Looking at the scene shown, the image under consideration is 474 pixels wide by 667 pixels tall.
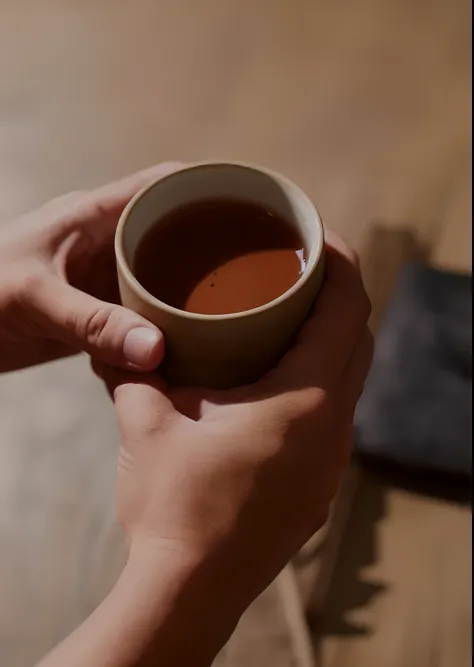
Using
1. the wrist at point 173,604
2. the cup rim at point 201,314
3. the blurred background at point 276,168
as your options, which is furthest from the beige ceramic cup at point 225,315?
the blurred background at point 276,168

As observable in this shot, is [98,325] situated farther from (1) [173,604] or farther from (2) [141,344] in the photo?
(1) [173,604]

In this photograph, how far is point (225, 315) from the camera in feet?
1.62

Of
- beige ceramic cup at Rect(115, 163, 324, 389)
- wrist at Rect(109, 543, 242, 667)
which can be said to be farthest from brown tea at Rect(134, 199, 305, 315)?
wrist at Rect(109, 543, 242, 667)

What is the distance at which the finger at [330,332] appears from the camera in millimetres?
558

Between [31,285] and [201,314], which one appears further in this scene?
[31,285]

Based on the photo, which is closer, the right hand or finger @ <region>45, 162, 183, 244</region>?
the right hand

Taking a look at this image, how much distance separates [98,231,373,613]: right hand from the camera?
521 mm

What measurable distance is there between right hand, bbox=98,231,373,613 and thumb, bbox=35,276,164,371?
3 centimetres

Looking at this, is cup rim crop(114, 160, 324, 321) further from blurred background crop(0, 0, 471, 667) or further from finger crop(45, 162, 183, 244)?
blurred background crop(0, 0, 471, 667)

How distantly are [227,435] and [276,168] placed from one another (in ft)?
2.38

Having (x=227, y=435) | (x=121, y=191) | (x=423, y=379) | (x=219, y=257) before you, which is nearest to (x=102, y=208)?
(x=121, y=191)

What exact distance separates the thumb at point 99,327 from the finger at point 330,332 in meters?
0.09

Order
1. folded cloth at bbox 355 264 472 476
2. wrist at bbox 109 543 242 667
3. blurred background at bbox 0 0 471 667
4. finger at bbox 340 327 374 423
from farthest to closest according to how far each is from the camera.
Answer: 1. folded cloth at bbox 355 264 472 476
2. blurred background at bbox 0 0 471 667
3. finger at bbox 340 327 374 423
4. wrist at bbox 109 543 242 667

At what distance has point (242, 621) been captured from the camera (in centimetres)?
82
